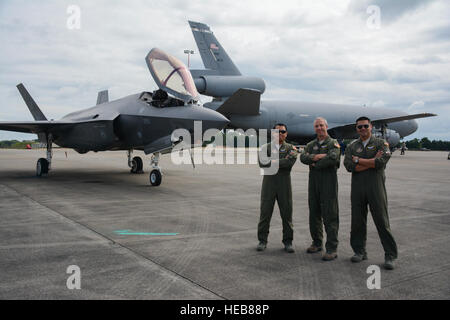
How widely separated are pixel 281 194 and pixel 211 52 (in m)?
22.1

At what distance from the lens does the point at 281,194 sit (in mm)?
5000

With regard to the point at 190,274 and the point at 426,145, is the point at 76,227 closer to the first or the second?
the point at 190,274

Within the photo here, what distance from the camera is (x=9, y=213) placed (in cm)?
716

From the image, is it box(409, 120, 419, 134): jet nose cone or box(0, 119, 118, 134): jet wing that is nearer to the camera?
box(0, 119, 118, 134): jet wing

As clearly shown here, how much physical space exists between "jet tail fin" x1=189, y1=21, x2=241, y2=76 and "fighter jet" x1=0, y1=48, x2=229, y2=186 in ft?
44.0

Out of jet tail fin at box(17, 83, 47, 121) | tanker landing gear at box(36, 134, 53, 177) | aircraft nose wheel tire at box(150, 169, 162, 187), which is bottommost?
aircraft nose wheel tire at box(150, 169, 162, 187)

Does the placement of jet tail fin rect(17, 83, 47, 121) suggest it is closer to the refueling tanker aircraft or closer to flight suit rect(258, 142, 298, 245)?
the refueling tanker aircraft

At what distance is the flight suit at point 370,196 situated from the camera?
4332 millimetres

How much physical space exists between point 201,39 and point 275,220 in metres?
21.1

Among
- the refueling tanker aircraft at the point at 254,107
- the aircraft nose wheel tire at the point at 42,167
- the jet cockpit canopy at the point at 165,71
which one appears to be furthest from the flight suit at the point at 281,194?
the refueling tanker aircraft at the point at 254,107

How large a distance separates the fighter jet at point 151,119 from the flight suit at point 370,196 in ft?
20.5

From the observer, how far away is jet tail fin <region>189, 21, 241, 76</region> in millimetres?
25547

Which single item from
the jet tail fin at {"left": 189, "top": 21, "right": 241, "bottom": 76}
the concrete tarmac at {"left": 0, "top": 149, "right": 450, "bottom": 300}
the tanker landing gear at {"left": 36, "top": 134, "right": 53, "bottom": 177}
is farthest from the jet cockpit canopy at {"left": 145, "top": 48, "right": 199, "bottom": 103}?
the jet tail fin at {"left": 189, "top": 21, "right": 241, "bottom": 76}
